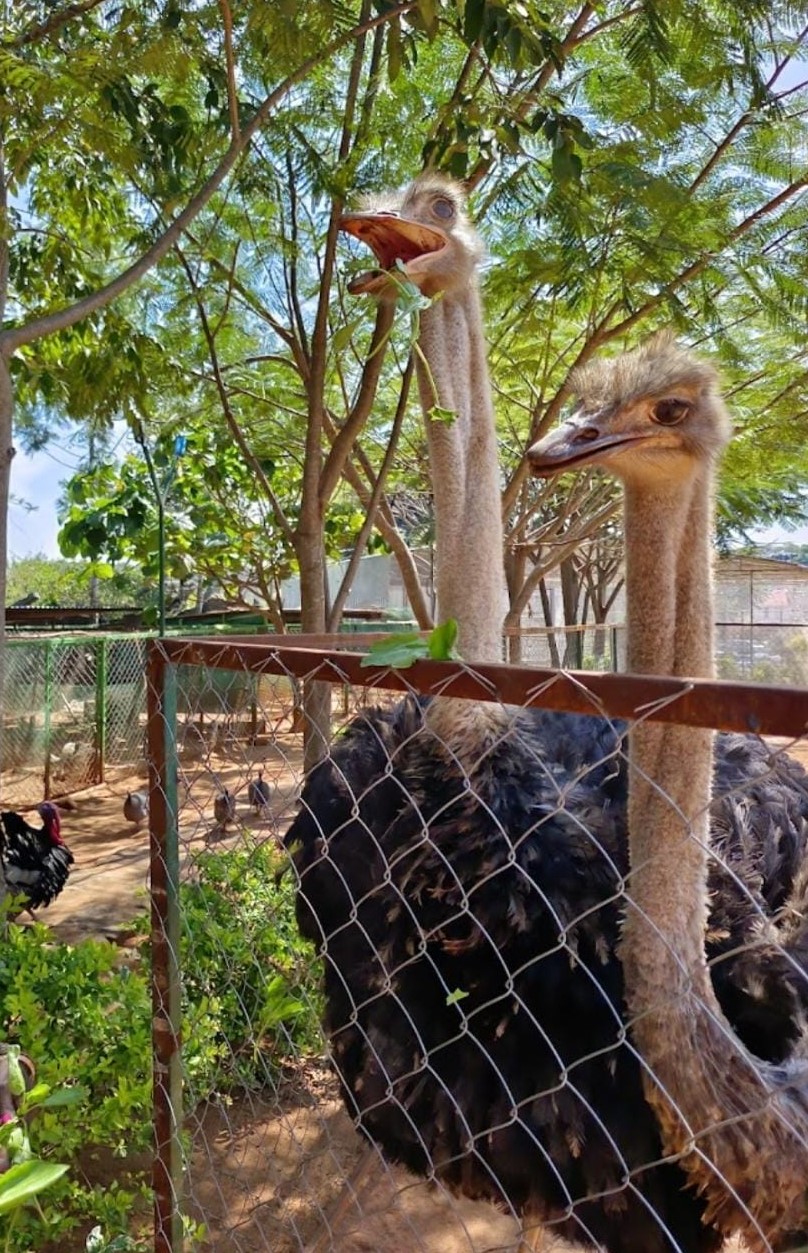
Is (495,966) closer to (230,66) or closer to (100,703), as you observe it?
(230,66)

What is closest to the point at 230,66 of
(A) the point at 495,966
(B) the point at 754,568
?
(A) the point at 495,966

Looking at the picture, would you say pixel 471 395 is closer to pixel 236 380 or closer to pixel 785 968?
pixel 785 968

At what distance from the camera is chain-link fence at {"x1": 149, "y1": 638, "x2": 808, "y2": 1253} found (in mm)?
1279

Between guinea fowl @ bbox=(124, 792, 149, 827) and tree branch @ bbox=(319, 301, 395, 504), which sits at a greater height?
tree branch @ bbox=(319, 301, 395, 504)

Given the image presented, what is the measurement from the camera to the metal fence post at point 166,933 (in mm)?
1661

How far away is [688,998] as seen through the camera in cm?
132

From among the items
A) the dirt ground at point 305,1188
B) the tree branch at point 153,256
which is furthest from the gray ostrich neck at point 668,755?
the tree branch at point 153,256

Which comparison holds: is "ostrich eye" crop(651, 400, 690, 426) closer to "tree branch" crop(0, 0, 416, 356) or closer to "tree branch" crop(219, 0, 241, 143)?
"tree branch" crop(0, 0, 416, 356)

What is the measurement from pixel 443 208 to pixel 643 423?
47.0 inches

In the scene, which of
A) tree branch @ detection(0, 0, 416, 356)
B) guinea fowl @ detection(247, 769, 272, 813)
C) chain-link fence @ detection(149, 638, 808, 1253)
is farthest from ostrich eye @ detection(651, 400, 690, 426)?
tree branch @ detection(0, 0, 416, 356)

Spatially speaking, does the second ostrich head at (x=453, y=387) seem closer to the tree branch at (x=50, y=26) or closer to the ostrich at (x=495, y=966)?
the ostrich at (x=495, y=966)

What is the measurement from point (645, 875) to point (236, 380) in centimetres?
583

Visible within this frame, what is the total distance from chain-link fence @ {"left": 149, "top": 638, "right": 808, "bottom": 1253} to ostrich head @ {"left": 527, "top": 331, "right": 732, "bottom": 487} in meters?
0.43

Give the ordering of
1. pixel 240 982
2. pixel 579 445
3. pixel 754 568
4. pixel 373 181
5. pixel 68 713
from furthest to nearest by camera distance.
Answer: pixel 754 568 < pixel 68 713 < pixel 373 181 < pixel 240 982 < pixel 579 445
